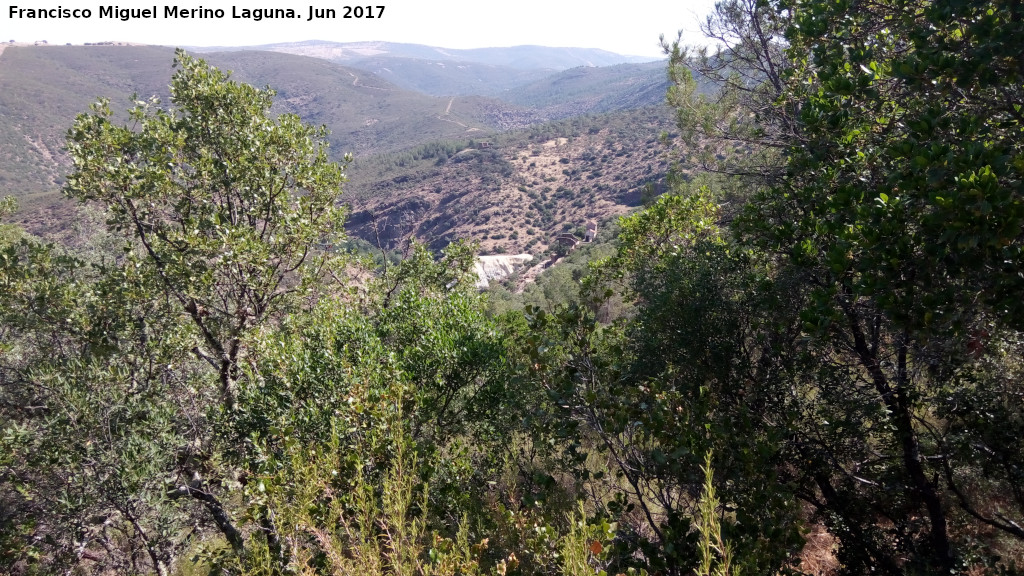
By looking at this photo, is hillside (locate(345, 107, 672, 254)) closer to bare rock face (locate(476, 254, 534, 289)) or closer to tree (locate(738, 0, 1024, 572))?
bare rock face (locate(476, 254, 534, 289))

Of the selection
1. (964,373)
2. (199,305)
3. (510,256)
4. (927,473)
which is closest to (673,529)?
(964,373)

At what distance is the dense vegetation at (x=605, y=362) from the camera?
3.48 m

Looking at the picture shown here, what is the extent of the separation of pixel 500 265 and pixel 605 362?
5909 cm

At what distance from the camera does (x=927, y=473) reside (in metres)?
6.03

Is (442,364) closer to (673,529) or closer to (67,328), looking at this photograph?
(673,529)

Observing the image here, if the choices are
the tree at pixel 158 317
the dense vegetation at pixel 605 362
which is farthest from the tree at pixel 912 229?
the tree at pixel 158 317

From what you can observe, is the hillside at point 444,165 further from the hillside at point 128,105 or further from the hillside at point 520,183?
the hillside at point 128,105

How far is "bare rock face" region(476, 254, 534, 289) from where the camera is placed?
197 feet

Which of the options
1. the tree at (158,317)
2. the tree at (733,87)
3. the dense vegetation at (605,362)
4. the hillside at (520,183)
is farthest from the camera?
the hillside at (520,183)

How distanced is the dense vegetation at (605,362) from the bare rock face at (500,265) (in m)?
49.8

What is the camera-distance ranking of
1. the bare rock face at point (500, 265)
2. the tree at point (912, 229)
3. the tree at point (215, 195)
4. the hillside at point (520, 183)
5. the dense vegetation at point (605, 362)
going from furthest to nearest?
the hillside at point (520, 183)
the bare rock face at point (500, 265)
the tree at point (215, 195)
the dense vegetation at point (605, 362)
the tree at point (912, 229)

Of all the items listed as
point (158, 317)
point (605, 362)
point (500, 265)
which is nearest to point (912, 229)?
point (605, 362)

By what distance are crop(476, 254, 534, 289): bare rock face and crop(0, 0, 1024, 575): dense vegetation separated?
4979cm

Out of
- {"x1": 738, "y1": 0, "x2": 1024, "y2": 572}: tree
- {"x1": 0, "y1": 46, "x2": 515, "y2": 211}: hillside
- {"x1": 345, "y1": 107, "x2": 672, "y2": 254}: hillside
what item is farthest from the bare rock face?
{"x1": 0, "y1": 46, "x2": 515, "y2": 211}: hillside
